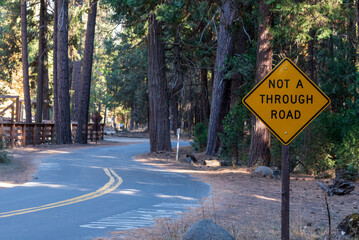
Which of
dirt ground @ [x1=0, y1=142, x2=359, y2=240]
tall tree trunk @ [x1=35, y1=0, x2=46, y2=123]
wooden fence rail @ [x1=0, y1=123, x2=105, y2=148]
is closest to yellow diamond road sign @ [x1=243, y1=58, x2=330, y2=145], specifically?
dirt ground @ [x1=0, y1=142, x2=359, y2=240]

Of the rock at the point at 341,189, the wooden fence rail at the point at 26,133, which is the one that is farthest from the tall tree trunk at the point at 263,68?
the wooden fence rail at the point at 26,133

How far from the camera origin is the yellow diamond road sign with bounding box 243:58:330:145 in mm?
6824

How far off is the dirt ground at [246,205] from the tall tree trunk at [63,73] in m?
11.8

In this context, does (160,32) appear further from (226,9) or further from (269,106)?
(269,106)

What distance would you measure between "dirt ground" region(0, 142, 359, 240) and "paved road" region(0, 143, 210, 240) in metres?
0.57

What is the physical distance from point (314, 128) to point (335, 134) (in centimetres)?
144

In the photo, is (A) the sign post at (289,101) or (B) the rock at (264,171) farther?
(B) the rock at (264,171)

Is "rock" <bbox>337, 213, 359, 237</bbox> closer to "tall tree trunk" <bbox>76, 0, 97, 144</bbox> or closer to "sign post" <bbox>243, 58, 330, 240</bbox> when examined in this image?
"sign post" <bbox>243, 58, 330, 240</bbox>

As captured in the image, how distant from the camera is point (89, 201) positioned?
11.8m

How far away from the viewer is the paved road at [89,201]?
28.4ft

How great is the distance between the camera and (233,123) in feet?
75.4

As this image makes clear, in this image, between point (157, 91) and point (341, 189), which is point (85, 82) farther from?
point (341, 189)

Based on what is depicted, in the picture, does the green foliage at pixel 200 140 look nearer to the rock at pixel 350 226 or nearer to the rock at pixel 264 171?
the rock at pixel 264 171

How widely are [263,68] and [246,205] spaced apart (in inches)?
335
